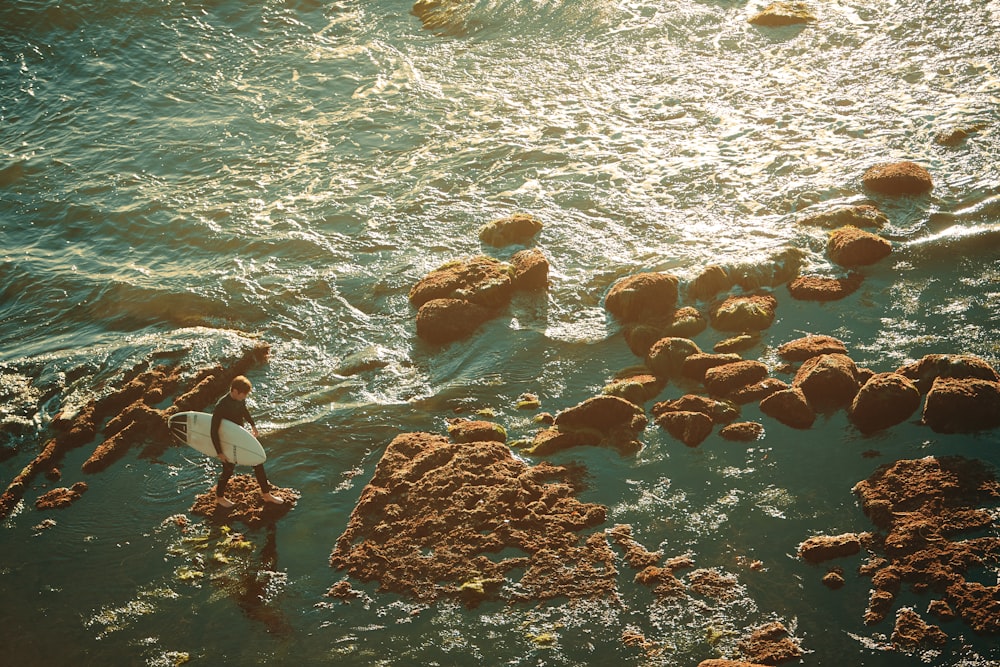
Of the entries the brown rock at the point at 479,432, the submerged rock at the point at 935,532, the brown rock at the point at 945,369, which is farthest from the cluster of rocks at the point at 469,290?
the submerged rock at the point at 935,532

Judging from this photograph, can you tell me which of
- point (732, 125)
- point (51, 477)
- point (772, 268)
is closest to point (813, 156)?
point (732, 125)

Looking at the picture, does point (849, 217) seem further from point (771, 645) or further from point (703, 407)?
point (771, 645)

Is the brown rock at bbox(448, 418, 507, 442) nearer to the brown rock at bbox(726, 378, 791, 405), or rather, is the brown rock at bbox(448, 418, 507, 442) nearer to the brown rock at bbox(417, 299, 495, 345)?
the brown rock at bbox(417, 299, 495, 345)

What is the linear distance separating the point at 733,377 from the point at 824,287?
261 cm

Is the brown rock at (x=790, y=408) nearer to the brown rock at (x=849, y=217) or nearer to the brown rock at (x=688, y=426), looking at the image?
the brown rock at (x=688, y=426)

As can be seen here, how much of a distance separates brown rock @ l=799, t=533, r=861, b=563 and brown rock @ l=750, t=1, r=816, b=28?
54.1ft

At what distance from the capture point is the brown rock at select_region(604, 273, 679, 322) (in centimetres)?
1388

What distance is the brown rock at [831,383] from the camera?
11.6 meters

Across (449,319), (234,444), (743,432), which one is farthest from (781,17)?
(234,444)

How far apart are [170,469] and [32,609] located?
2467 millimetres

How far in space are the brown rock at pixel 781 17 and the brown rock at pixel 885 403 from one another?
14.1m

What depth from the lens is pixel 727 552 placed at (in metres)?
9.86

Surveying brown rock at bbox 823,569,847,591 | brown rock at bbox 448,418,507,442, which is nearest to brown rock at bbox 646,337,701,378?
brown rock at bbox 448,418,507,442

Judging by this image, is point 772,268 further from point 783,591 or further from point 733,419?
point 783,591
